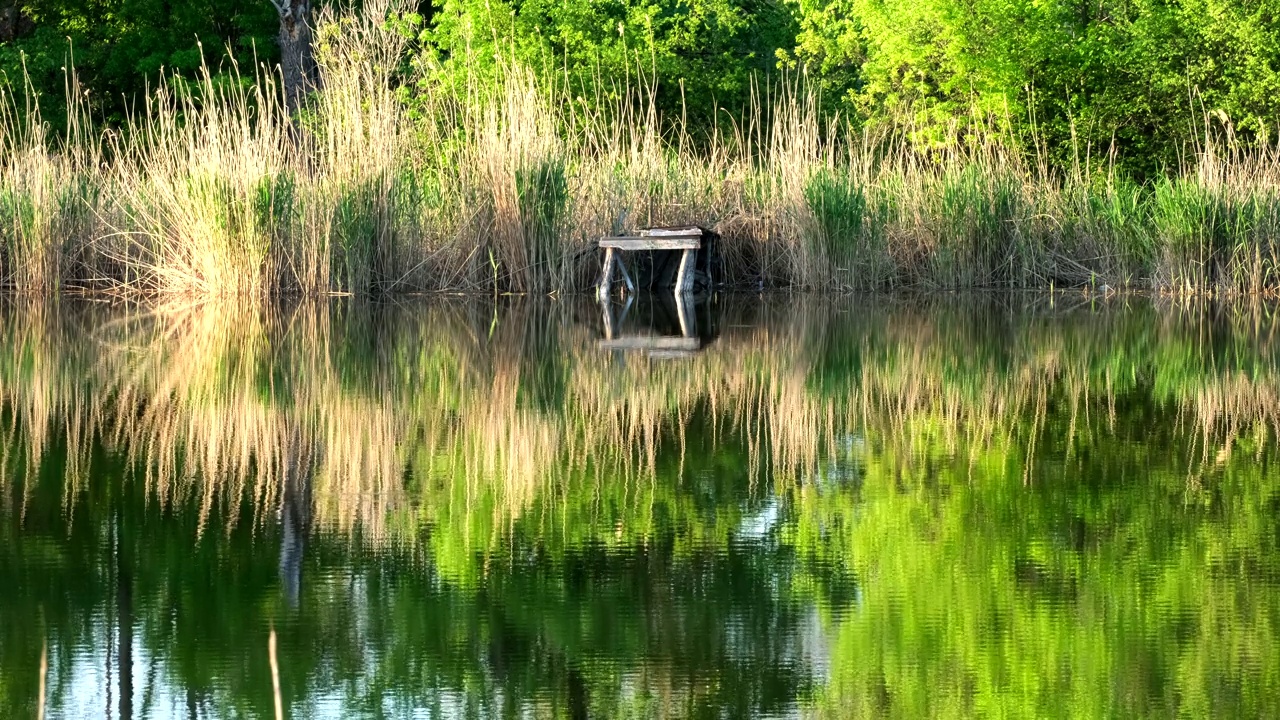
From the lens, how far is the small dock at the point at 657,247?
13.7m


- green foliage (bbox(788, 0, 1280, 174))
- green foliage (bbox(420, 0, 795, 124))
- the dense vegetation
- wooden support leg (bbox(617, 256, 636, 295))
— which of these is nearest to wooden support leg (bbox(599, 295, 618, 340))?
wooden support leg (bbox(617, 256, 636, 295))

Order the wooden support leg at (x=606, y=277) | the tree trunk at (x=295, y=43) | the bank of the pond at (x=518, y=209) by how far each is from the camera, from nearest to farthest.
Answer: the bank of the pond at (x=518, y=209) → the wooden support leg at (x=606, y=277) → the tree trunk at (x=295, y=43)

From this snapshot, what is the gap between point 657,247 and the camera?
13820mm

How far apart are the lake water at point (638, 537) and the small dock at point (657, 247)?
191 inches

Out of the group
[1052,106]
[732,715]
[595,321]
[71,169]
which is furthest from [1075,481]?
[1052,106]

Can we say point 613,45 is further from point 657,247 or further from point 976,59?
point 657,247

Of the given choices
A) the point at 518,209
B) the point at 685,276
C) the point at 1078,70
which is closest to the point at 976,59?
the point at 1078,70

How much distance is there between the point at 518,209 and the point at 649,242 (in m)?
1.10

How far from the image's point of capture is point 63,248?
14.2 metres

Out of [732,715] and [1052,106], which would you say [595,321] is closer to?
[732,715]

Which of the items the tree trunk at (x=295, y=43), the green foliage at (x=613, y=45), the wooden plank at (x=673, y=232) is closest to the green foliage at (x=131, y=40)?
the tree trunk at (x=295, y=43)

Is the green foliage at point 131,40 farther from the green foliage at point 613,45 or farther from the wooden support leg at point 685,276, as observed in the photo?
the wooden support leg at point 685,276

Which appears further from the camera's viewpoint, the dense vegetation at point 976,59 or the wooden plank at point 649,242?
the dense vegetation at point 976,59

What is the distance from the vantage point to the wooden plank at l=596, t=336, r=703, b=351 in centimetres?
976
